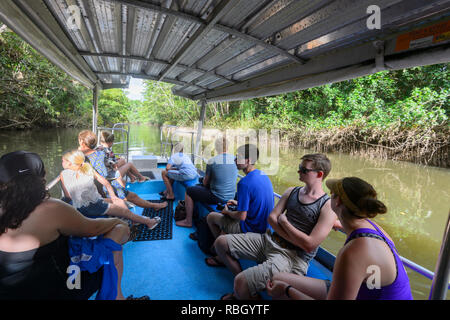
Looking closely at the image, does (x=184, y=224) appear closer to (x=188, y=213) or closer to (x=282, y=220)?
(x=188, y=213)

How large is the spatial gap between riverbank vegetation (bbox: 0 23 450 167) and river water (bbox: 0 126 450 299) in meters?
1.06

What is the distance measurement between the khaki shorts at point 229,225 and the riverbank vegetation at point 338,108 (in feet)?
30.5

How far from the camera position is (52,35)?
7.01ft

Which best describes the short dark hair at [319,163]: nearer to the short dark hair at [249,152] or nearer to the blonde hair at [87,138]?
the short dark hair at [249,152]

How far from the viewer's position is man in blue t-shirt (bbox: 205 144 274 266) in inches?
80.7

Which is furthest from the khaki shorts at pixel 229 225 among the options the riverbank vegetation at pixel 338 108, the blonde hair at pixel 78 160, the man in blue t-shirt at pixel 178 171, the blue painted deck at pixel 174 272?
the riverbank vegetation at pixel 338 108

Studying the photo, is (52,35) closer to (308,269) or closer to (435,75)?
(308,269)

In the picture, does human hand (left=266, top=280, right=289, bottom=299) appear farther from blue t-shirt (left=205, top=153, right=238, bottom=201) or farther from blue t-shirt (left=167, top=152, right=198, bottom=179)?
blue t-shirt (left=167, top=152, right=198, bottom=179)

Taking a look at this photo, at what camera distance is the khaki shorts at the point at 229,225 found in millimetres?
2199

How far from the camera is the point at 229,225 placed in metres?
2.25

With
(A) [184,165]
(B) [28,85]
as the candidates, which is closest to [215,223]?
(A) [184,165]

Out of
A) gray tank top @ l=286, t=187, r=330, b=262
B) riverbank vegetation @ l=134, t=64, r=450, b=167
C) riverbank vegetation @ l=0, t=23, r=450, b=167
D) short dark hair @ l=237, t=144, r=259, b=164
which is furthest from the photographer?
riverbank vegetation @ l=134, t=64, r=450, b=167

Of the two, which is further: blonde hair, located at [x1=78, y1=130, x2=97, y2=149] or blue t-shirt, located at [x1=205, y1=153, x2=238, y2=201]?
blue t-shirt, located at [x1=205, y1=153, x2=238, y2=201]

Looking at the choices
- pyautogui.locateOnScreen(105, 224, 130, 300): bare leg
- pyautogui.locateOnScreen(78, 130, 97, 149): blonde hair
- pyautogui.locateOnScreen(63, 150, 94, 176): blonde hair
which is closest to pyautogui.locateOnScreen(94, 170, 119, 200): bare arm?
pyautogui.locateOnScreen(63, 150, 94, 176): blonde hair
